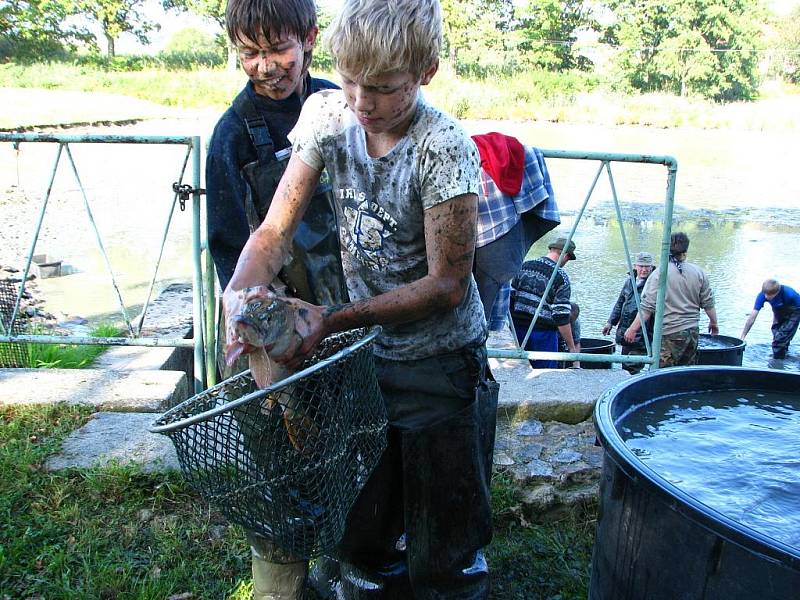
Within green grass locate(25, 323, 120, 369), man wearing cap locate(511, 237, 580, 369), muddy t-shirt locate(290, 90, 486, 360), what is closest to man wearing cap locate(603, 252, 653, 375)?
man wearing cap locate(511, 237, 580, 369)

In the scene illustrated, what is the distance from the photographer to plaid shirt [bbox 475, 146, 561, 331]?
10.8 feet

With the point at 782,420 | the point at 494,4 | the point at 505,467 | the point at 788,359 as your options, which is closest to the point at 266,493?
the point at 782,420

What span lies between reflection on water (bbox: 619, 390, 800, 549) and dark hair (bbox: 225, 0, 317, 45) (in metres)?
1.64

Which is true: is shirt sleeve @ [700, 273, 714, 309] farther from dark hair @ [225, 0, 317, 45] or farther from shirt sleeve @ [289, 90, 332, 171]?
shirt sleeve @ [289, 90, 332, 171]

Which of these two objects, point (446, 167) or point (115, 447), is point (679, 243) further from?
point (446, 167)

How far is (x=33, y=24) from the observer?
152 ft

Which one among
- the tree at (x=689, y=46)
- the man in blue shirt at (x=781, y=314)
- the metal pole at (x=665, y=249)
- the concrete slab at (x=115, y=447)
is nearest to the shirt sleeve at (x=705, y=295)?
the man in blue shirt at (x=781, y=314)

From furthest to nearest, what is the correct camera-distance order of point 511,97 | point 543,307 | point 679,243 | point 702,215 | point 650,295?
point 511,97, point 702,215, point 679,243, point 650,295, point 543,307

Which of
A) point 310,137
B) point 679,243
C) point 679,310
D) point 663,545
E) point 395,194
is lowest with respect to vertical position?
point 679,310

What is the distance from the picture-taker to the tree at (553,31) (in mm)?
45875

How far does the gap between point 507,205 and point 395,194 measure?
164 cm

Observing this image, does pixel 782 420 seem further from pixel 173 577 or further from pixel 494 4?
pixel 494 4

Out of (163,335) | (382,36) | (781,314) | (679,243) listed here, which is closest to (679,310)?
(679,243)

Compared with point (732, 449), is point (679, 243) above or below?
below
